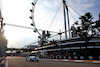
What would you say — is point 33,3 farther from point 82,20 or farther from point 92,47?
point 92,47

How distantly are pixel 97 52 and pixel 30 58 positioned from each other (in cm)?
3617

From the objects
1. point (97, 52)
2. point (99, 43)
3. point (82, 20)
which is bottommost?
point (97, 52)

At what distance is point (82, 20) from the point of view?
119ft

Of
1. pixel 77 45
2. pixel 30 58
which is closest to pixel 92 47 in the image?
pixel 77 45

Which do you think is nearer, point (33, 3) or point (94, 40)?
point (33, 3)

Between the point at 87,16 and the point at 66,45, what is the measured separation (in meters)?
30.6

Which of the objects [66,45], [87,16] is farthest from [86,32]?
[66,45]

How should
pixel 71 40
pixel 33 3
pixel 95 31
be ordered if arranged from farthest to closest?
1. pixel 71 40
2. pixel 33 3
3. pixel 95 31

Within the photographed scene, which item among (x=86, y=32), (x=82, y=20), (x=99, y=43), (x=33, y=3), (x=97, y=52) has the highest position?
(x=33, y=3)

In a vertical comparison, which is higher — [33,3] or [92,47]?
→ [33,3]

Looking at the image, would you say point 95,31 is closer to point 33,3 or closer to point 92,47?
point 92,47

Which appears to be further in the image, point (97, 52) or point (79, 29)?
point (97, 52)

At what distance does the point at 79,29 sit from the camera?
121 feet

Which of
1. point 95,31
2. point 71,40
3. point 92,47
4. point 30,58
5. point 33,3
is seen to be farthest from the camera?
point 71,40
